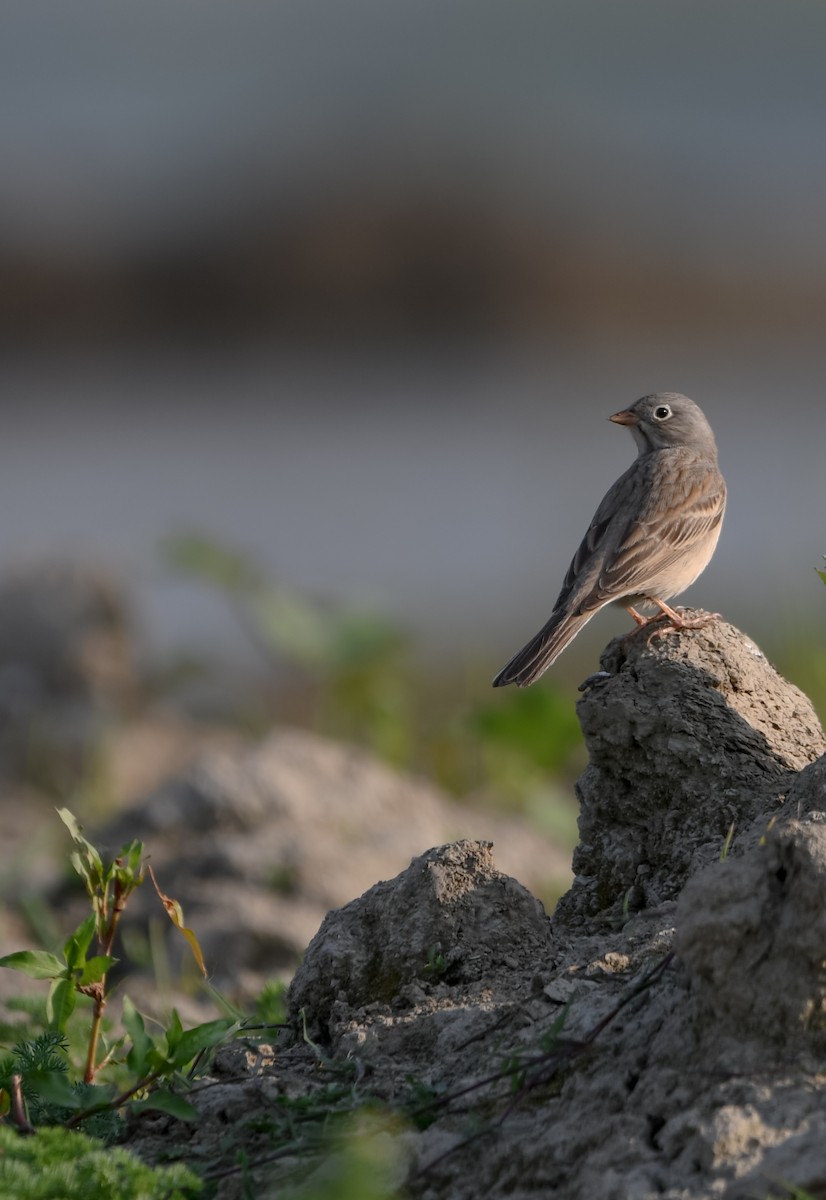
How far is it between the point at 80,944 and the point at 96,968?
0.21 ft

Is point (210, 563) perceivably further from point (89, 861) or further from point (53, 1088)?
point (53, 1088)

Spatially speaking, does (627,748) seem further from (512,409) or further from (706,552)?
(512,409)

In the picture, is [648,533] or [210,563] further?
[210,563]

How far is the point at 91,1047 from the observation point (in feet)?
12.1

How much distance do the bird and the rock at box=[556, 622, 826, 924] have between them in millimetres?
1062

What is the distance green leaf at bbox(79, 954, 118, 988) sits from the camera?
11.3 ft

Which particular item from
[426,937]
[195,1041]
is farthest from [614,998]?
[195,1041]

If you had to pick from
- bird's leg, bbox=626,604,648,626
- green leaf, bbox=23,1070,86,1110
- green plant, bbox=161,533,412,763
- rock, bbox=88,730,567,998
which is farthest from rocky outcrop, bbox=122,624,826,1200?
green plant, bbox=161,533,412,763

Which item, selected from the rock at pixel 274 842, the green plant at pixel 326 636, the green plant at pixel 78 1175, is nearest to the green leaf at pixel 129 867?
the green plant at pixel 78 1175

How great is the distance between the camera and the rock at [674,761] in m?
3.94

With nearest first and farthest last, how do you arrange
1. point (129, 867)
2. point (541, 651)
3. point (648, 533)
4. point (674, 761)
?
point (129, 867)
point (674, 761)
point (541, 651)
point (648, 533)

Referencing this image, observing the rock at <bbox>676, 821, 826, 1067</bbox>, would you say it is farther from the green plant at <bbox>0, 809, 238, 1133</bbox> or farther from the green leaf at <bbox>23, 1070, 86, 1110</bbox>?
the green leaf at <bbox>23, 1070, 86, 1110</bbox>

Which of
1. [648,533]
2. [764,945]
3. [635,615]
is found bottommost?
[764,945]

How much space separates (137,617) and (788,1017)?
762 centimetres
